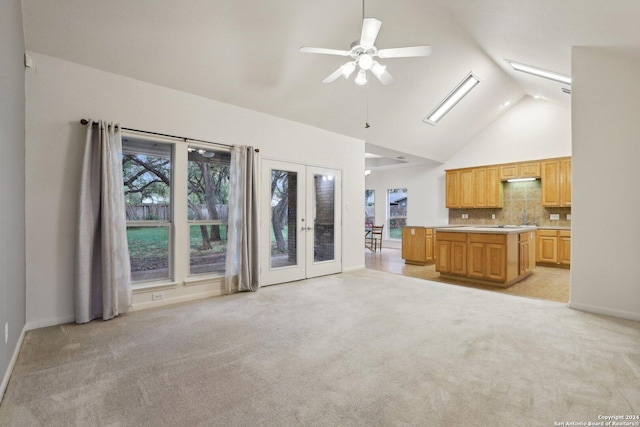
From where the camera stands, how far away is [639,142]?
130 inches

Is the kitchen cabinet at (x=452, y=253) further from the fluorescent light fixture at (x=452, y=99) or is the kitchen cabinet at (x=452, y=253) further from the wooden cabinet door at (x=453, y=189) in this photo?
the wooden cabinet door at (x=453, y=189)

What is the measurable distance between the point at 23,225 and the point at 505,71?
772cm

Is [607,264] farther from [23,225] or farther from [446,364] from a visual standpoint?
[23,225]

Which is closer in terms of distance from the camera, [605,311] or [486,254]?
[605,311]

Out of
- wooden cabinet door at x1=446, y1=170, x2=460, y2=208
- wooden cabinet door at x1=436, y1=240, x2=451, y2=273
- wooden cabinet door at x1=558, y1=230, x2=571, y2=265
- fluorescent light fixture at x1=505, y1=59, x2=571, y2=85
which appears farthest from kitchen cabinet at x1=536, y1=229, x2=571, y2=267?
fluorescent light fixture at x1=505, y1=59, x2=571, y2=85

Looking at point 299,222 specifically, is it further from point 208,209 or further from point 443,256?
point 443,256

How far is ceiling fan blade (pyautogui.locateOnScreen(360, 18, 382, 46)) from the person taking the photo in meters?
2.58

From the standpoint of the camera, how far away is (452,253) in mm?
5395

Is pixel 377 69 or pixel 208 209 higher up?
pixel 377 69

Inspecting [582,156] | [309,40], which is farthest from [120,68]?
[582,156]

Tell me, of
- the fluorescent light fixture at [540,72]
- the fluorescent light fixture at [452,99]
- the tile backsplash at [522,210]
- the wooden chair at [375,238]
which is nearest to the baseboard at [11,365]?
the fluorescent light fixture at [452,99]

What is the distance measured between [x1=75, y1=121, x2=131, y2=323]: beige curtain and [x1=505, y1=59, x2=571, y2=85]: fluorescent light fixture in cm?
617

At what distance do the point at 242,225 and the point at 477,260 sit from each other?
3.92 meters

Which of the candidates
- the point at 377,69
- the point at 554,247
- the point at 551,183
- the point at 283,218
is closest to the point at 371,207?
the point at 551,183
